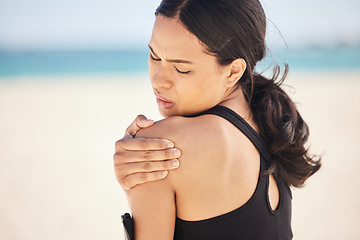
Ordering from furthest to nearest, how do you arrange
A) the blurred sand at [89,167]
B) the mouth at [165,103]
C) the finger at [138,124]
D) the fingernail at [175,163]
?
Answer: the blurred sand at [89,167], the mouth at [165,103], the finger at [138,124], the fingernail at [175,163]

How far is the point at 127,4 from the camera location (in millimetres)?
22984

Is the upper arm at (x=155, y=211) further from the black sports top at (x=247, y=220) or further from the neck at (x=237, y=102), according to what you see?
the neck at (x=237, y=102)

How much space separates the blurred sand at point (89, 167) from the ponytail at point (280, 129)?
3.91ft

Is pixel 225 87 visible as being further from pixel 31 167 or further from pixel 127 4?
pixel 127 4

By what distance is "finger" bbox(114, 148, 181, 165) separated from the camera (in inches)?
45.8

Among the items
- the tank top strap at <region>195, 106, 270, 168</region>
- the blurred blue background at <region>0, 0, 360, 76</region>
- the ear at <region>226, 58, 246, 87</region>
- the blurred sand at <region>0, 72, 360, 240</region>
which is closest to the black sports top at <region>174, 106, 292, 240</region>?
the tank top strap at <region>195, 106, 270, 168</region>

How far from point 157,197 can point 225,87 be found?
44 cm

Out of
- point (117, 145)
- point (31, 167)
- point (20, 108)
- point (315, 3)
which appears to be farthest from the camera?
point (315, 3)

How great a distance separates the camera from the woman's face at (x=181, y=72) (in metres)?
1.25

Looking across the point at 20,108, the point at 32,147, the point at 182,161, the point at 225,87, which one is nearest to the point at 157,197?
the point at 182,161

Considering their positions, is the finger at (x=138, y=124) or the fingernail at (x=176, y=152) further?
the finger at (x=138, y=124)

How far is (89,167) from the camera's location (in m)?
5.35

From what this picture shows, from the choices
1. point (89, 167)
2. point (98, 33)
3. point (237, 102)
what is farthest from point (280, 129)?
point (98, 33)

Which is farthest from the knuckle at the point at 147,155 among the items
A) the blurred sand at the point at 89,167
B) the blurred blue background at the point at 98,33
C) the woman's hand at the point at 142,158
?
the blurred blue background at the point at 98,33
